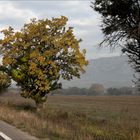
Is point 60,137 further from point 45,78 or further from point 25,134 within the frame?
point 45,78

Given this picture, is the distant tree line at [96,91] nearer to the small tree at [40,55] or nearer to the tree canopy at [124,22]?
the small tree at [40,55]

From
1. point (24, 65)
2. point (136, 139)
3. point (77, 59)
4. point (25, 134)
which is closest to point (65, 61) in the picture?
point (77, 59)

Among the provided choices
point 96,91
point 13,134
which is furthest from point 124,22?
point 96,91

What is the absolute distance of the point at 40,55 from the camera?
114 ft

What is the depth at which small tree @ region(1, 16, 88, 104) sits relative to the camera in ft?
115

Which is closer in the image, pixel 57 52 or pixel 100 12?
pixel 100 12

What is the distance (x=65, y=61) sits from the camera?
3634 centimetres

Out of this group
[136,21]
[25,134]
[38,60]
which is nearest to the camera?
[25,134]

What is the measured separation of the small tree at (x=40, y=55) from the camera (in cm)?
3516

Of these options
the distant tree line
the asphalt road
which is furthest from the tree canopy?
the distant tree line

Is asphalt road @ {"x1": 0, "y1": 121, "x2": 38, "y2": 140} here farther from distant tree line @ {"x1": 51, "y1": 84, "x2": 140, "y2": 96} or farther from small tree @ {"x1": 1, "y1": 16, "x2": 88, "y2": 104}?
distant tree line @ {"x1": 51, "y1": 84, "x2": 140, "y2": 96}

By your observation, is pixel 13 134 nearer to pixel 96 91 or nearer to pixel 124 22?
pixel 124 22

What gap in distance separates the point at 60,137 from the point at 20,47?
2150 cm

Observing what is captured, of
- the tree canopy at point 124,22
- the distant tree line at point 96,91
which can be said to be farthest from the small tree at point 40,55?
the distant tree line at point 96,91
